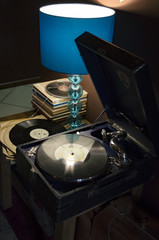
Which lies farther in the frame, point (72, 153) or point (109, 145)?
point (109, 145)

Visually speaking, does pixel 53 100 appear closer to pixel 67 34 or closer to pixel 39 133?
pixel 39 133

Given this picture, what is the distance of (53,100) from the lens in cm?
171

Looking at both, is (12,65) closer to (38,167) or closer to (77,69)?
(77,69)

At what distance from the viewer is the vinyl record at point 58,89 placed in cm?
179

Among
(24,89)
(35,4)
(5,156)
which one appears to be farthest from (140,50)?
(35,4)

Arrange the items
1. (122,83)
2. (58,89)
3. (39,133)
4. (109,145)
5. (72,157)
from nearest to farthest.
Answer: (122,83)
(72,157)
(109,145)
(39,133)
(58,89)

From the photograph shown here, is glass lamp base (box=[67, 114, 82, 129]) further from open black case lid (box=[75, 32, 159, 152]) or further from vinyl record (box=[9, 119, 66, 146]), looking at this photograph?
open black case lid (box=[75, 32, 159, 152])

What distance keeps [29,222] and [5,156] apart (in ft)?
1.76

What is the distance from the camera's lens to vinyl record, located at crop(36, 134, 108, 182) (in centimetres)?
115

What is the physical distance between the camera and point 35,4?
9.67 ft

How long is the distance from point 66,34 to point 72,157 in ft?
1.75

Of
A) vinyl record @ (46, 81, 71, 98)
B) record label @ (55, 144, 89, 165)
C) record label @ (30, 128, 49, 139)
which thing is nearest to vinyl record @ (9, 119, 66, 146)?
record label @ (30, 128, 49, 139)

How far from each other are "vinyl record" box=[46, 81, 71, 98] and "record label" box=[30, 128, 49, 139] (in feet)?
0.81

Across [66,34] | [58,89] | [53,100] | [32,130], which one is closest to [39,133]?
[32,130]
